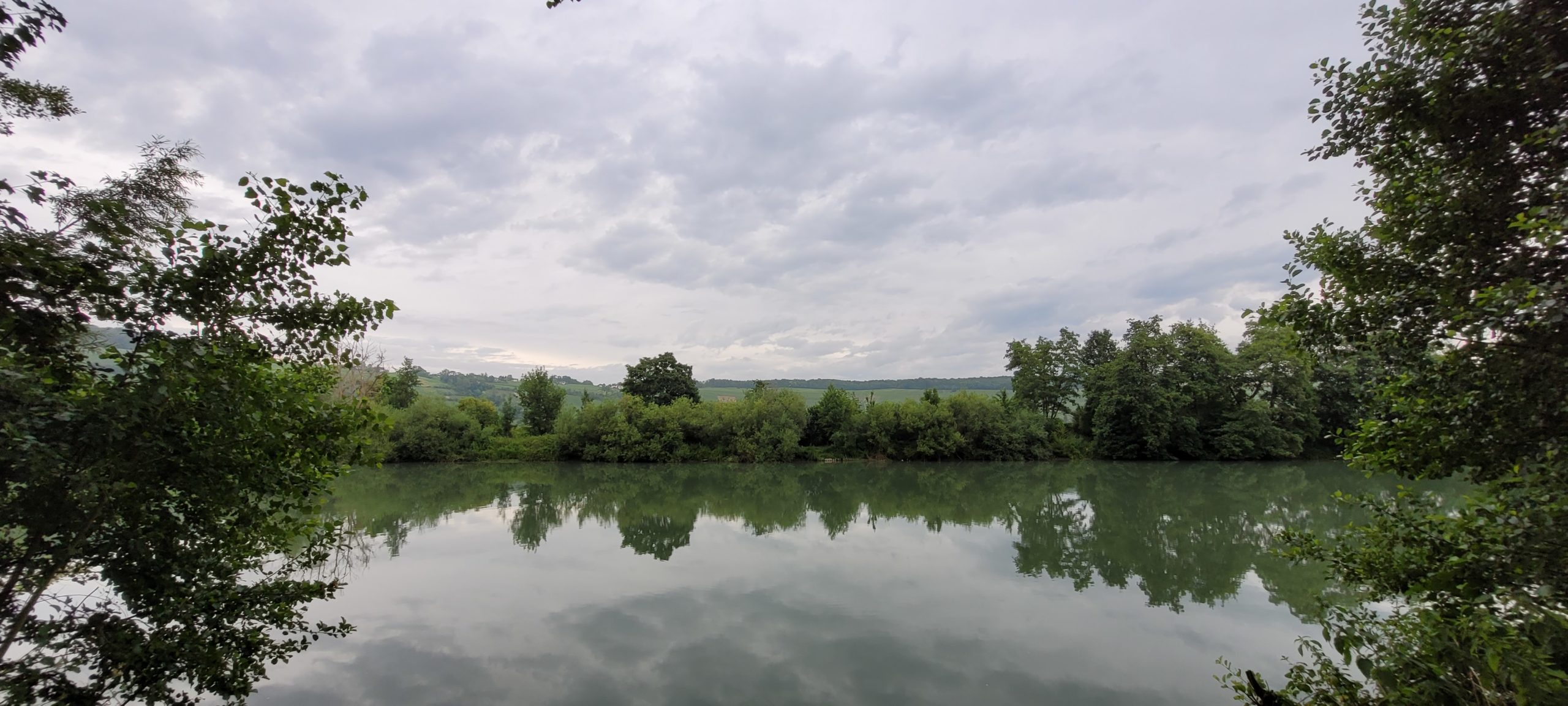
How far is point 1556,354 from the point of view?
304 centimetres

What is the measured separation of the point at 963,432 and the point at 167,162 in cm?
3732

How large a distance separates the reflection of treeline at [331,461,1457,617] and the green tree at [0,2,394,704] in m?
10.1

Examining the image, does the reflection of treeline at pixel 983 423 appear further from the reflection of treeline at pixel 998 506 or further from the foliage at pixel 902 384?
the foliage at pixel 902 384

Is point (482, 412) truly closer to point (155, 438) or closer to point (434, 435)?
point (434, 435)

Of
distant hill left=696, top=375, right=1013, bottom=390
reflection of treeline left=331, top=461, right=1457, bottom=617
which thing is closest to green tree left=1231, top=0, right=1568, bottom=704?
reflection of treeline left=331, top=461, right=1457, bottom=617

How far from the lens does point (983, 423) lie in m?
37.6

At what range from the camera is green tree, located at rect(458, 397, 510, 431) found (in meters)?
40.0

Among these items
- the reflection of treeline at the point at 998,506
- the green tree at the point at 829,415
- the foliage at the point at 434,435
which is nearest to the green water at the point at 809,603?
the reflection of treeline at the point at 998,506

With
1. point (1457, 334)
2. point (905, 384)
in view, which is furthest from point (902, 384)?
point (1457, 334)

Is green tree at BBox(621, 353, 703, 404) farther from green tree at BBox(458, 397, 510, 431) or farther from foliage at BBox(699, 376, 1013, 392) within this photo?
foliage at BBox(699, 376, 1013, 392)

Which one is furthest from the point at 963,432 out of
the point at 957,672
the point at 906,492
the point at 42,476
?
the point at 42,476

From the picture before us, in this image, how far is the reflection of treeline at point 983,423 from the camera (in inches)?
1369

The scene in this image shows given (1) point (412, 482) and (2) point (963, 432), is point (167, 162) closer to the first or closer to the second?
(1) point (412, 482)

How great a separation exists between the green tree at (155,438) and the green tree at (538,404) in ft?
131
